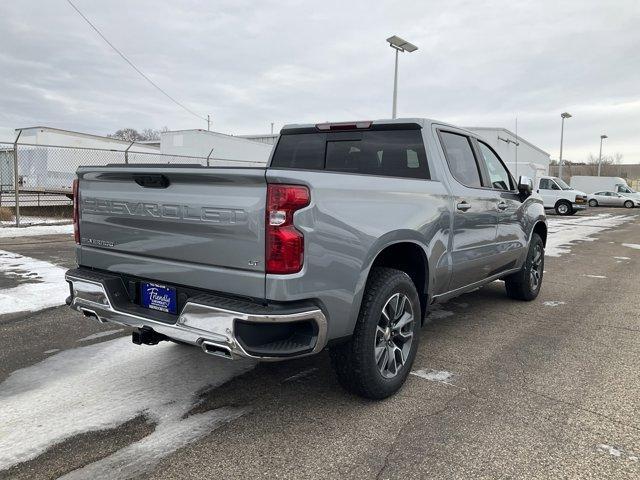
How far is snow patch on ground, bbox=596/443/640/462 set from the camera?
274cm

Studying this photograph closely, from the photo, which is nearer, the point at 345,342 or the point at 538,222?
the point at 345,342

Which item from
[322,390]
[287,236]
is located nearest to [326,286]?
[287,236]

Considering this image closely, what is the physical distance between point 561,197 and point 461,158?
83.2ft

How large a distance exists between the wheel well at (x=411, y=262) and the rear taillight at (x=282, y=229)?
1.01 meters

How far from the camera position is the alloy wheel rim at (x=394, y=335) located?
3293 mm

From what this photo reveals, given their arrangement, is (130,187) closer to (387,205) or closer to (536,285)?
(387,205)

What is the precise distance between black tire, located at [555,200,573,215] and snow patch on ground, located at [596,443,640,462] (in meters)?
26.8

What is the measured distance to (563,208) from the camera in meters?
27.2

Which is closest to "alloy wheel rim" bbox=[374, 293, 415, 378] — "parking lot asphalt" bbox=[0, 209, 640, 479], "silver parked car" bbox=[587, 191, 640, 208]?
"parking lot asphalt" bbox=[0, 209, 640, 479]

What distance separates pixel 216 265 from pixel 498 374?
236 centimetres

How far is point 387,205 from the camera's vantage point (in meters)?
3.26

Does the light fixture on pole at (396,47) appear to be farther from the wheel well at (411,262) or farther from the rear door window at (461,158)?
the wheel well at (411,262)

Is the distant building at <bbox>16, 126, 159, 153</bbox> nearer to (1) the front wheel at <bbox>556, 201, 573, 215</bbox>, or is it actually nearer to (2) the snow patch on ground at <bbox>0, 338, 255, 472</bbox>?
(2) the snow patch on ground at <bbox>0, 338, 255, 472</bbox>

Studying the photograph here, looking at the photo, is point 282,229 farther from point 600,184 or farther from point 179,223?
point 600,184
